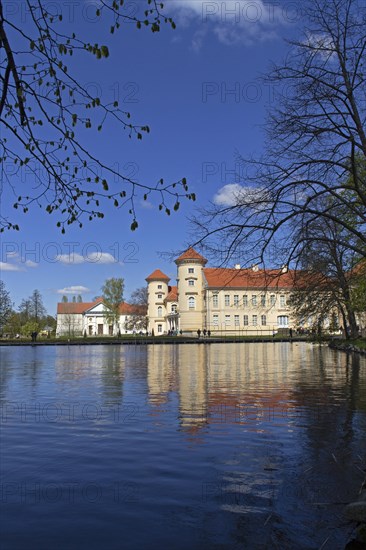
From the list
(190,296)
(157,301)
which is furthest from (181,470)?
(157,301)

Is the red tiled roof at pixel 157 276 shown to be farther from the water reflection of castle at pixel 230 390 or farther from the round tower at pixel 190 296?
the water reflection of castle at pixel 230 390

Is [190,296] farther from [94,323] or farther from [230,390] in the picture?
[230,390]

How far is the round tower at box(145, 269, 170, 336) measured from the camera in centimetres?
11212

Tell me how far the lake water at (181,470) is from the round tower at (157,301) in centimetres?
9619

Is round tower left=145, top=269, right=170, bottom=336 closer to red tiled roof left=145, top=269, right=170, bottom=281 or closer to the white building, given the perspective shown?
red tiled roof left=145, top=269, right=170, bottom=281

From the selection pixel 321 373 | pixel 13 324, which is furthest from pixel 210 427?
pixel 13 324

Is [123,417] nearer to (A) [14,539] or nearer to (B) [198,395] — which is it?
(B) [198,395]

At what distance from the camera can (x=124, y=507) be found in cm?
645

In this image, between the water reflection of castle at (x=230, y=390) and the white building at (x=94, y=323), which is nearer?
the water reflection of castle at (x=230, y=390)

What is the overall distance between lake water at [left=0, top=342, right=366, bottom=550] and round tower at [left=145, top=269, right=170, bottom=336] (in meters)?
96.2

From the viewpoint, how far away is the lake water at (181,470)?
18.6ft

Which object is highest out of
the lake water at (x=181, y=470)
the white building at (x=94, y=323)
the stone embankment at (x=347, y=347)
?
the white building at (x=94, y=323)

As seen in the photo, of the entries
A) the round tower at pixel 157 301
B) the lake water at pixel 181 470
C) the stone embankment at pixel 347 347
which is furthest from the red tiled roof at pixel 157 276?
the lake water at pixel 181 470

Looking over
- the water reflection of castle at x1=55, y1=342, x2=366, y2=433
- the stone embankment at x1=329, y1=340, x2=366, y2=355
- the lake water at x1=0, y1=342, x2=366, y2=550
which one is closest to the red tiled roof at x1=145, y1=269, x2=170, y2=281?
the stone embankment at x1=329, y1=340, x2=366, y2=355
